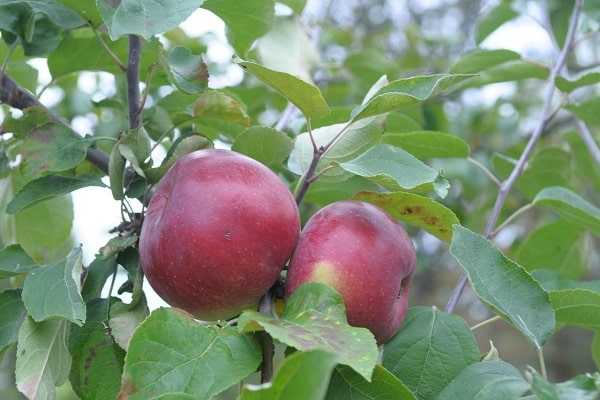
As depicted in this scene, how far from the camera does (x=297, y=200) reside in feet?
2.74

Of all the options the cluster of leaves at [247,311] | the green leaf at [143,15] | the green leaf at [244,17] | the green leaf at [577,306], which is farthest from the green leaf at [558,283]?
the green leaf at [143,15]

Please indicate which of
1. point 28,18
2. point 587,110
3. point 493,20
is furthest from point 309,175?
point 493,20

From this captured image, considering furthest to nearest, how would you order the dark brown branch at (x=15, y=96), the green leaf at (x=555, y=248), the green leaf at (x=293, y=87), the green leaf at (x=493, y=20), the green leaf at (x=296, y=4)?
the green leaf at (x=493, y=20) < the green leaf at (x=555, y=248) < the green leaf at (x=296, y=4) < the dark brown branch at (x=15, y=96) < the green leaf at (x=293, y=87)

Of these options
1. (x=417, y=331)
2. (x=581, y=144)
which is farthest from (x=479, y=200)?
(x=417, y=331)

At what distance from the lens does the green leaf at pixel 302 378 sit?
1.44 feet

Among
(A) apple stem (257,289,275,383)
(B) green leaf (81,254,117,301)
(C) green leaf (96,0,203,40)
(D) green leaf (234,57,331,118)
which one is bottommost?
(B) green leaf (81,254,117,301)

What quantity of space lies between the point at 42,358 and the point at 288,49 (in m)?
0.84

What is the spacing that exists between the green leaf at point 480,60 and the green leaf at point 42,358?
858 millimetres

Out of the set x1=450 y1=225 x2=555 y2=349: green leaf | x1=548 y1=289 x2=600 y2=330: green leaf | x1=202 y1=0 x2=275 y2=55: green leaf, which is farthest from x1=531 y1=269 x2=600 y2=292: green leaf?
x1=202 y1=0 x2=275 y2=55: green leaf

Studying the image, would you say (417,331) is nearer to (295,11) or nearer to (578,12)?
(295,11)

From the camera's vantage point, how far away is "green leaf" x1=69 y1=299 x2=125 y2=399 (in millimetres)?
782

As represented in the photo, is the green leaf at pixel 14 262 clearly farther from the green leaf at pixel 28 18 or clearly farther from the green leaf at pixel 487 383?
the green leaf at pixel 487 383

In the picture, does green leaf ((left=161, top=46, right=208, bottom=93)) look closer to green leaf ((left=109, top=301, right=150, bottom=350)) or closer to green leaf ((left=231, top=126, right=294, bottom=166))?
green leaf ((left=231, top=126, right=294, bottom=166))

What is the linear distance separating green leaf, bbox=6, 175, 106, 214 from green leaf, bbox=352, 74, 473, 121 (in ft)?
1.17
